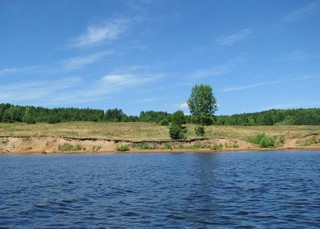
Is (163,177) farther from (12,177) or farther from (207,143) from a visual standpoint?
(207,143)

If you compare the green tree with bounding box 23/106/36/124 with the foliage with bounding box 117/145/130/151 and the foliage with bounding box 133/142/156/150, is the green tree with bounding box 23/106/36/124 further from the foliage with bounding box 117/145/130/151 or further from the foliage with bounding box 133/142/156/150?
the foliage with bounding box 133/142/156/150

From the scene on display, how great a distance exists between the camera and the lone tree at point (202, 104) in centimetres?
9400

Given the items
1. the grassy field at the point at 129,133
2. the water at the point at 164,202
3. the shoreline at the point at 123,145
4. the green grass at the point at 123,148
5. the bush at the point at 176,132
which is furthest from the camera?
the grassy field at the point at 129,133

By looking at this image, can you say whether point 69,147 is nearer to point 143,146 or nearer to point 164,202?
point 143,146

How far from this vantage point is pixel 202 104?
309 ft

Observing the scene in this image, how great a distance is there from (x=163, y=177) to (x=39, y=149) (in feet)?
185

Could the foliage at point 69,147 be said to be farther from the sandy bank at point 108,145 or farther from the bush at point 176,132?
the bush at point 176,132

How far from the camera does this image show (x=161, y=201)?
64.8 feet

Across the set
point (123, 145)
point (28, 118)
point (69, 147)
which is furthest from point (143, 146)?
point (28, 118)

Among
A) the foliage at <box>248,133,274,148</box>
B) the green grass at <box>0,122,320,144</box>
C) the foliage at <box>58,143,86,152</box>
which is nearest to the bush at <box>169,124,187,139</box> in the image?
the green grass at <box>0,122,320,144</box>

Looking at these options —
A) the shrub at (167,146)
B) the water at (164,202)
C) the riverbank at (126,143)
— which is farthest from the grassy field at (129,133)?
the water at (164,202)

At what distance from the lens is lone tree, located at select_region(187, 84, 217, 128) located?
94000 mm

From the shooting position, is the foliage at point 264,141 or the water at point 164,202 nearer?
the water at point 164,202

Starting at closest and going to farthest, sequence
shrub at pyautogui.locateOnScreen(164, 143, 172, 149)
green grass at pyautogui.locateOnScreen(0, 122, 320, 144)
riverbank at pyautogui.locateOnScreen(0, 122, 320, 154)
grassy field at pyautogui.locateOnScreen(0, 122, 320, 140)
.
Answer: shrub at pyautogui.locateOnScreen(164, 143, 172, 149)
riverbank at pyautogui.locateOnScreen(0, 122, 320, 154)
green grass at pyautogui.locateOnScreen(0, 122, 320, 144)
grassy field at pyautogui.locateOnScreen(0, 122, 320, 140)
